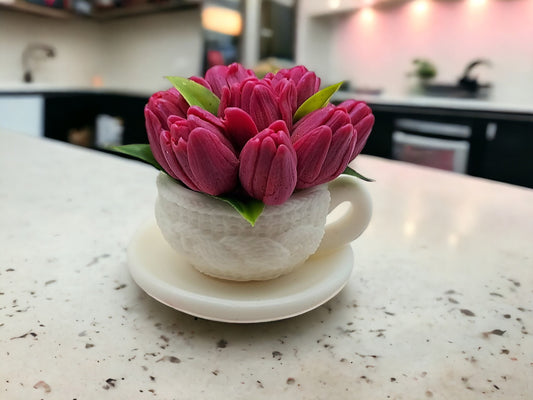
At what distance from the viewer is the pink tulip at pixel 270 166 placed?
1.02 ft

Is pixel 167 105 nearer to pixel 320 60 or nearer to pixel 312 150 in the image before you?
pixel 312 150

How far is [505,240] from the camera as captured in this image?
602 mm

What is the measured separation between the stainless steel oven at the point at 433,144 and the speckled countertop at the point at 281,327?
190 centimetres

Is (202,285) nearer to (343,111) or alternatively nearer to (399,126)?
(343,111)

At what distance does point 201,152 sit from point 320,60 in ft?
12.2

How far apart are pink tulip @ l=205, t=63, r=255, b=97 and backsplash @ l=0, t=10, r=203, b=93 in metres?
3.46

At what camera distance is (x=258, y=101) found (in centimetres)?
34

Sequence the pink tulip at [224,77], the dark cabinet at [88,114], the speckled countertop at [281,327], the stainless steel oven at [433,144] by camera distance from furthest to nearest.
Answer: the dark cabinet at [88,114] < the stainless steel oven at [433,144] < the pink tulip at [224,77] < the speckled countertop at [281,327]

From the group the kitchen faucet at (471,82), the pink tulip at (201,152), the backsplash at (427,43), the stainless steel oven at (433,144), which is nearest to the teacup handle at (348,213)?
the pink tulip at (201,152)

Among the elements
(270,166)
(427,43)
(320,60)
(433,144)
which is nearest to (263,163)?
(270,166)

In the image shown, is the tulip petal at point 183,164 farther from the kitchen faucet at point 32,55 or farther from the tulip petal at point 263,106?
the kitchen faucet at point 32,55

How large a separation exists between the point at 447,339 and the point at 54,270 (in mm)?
409

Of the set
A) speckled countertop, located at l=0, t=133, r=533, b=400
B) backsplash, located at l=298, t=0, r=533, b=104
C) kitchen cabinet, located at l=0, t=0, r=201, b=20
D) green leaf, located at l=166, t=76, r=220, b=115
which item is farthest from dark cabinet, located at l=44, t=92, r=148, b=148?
green leaf, located at l=166, t=76, r=220, b=115

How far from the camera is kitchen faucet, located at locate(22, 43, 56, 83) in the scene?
3654 millimetres
